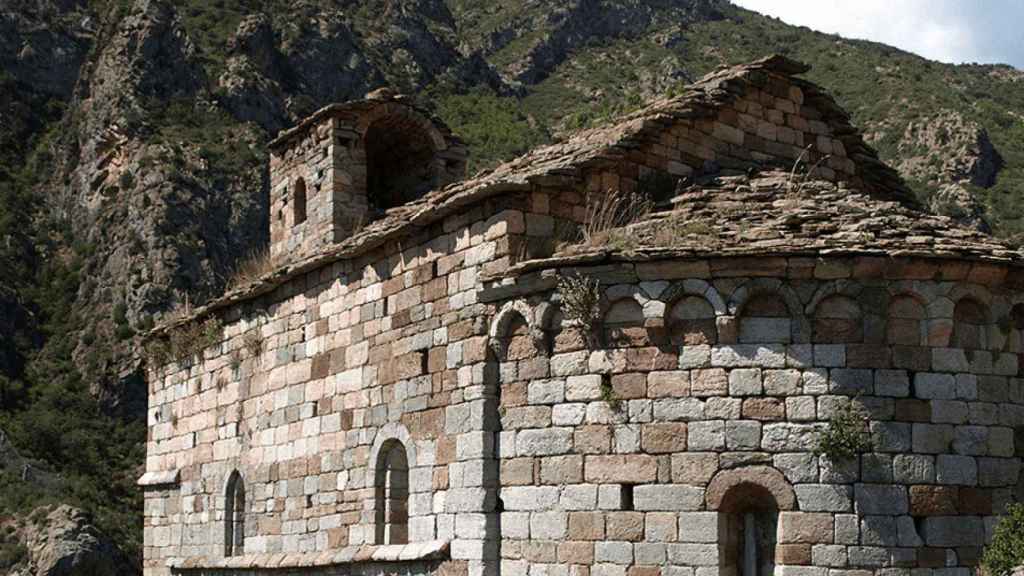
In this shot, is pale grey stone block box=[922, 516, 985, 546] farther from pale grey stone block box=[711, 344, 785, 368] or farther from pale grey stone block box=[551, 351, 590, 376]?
pale grey stone block box=[551, 351, 590, 376]

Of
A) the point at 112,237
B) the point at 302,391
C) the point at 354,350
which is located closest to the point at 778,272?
the point at 354,350

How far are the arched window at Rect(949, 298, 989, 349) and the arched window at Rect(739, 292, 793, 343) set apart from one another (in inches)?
52.6

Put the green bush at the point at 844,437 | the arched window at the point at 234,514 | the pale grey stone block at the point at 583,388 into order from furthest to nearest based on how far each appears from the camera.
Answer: the arched window at the point at 234,514, the pale grey stone block at the point at 583,388, the green bush at the point at 844,437

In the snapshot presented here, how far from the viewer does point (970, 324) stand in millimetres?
10352

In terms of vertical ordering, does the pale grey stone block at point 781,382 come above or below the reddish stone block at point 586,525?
above

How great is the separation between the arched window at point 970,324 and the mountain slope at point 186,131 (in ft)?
74.0

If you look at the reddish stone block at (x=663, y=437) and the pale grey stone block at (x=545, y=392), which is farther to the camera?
the pale grey stone block at (x=545, y=392)

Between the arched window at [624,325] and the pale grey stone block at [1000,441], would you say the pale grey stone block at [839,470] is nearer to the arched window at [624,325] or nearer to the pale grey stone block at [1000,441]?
the pale grey stone block at [1000,441]

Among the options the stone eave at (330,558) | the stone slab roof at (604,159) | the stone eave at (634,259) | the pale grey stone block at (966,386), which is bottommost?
the stone eave at (330,558)

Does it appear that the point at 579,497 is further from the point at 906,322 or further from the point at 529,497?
the point at 906,322

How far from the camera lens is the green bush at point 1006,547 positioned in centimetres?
972

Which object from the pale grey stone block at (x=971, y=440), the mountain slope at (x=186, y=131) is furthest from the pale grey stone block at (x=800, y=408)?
the mountain slope at (x=186, y=131)

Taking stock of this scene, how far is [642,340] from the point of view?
1042 cm

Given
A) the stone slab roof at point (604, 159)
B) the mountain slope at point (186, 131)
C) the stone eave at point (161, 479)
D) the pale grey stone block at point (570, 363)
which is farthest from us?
the mountain slope at point (186, 131)
